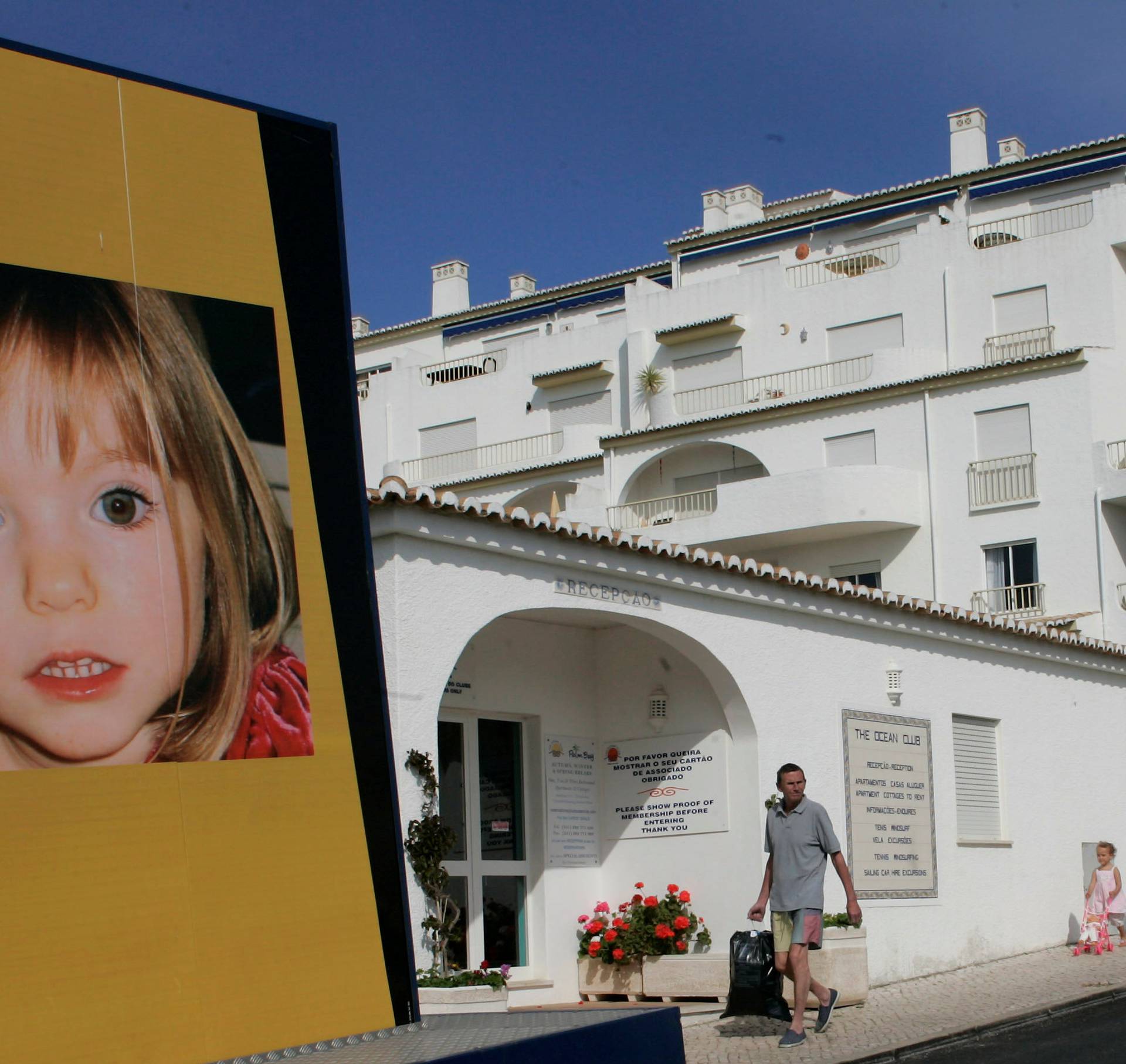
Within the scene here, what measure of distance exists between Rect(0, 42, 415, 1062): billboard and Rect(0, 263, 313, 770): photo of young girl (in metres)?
0.01

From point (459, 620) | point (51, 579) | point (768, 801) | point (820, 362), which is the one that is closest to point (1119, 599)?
point (820, 362)

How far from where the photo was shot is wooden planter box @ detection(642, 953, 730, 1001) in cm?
1258

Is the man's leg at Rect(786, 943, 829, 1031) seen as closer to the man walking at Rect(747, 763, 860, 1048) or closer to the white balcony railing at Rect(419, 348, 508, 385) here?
the man walking at Rect(747, 763, 860, 1048)

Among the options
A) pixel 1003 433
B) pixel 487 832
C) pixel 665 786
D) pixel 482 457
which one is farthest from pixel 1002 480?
pixel 487 832

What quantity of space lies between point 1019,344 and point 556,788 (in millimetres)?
23363

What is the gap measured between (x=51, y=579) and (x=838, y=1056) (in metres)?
5.78

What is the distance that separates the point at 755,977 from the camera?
10.9m

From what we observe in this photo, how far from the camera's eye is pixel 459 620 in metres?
11.0

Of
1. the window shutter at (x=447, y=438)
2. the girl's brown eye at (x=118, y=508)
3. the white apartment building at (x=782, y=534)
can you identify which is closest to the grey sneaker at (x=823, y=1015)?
the white apartment building at (x=782, y=534)

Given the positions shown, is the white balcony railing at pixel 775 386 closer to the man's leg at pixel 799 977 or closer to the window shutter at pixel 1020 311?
the window shutter at pixel 1020 311

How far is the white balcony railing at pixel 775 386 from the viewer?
36219mm

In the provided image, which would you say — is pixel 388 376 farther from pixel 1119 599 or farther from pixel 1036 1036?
pixel 1036 1036

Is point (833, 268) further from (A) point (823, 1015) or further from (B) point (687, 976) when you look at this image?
(A) point (823, 1015)

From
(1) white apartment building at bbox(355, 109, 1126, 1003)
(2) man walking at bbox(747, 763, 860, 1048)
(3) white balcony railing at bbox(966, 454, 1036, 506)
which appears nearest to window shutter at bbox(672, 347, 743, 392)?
(1) white apartment building at bbox(355, 109, 1126, 1003)
